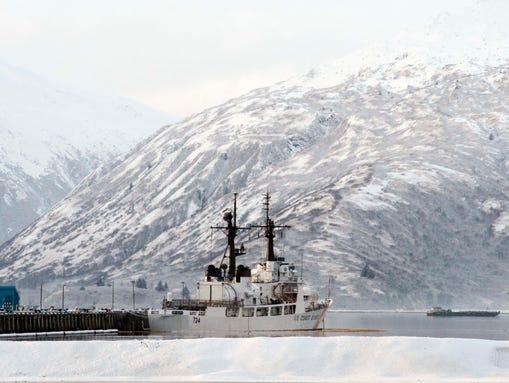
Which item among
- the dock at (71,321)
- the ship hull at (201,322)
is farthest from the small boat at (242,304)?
the dock at (71,321)

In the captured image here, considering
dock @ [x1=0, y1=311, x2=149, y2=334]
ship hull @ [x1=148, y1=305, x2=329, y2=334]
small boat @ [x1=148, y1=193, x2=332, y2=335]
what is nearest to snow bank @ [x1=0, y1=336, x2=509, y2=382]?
A: dock @ [x1=0, y1=311, x2=149, y2=334]

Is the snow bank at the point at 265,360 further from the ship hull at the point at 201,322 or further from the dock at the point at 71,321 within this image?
the ship hull at the point at 201,322

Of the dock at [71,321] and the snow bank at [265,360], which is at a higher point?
the dock at [71,321]

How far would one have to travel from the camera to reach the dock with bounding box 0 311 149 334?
140m

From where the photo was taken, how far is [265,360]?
105 m

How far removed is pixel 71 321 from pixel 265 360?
160 ft

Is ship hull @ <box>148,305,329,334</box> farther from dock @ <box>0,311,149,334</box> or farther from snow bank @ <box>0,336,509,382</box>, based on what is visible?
snow bank @ <box>0,336,509,382</box>

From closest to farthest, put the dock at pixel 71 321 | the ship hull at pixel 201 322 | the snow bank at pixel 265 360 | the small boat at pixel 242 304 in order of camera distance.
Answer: the snow bank at pixel 265 360
the dock at pixel 71 321
the ship hull at pixel 201 322
the small boat at pixel 242 304

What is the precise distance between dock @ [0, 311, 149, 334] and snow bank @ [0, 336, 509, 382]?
31.5 meters

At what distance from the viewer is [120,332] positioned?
495ft

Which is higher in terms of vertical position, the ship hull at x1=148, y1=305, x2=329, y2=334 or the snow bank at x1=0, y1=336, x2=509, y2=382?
the ship hull at x1=148, y1=305, x2=329, y2=334

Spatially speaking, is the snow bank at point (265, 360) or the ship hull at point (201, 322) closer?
the snow bank at point (265, 360)

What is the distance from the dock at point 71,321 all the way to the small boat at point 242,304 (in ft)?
8.93

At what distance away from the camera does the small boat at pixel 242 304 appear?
159750 millimetres
